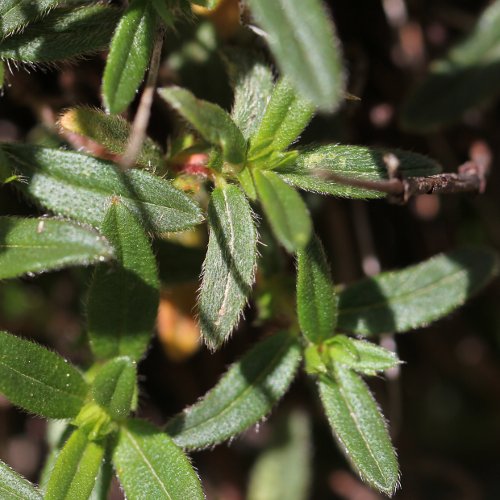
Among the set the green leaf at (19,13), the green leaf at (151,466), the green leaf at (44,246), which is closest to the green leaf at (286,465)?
the green leaf at (151,466)

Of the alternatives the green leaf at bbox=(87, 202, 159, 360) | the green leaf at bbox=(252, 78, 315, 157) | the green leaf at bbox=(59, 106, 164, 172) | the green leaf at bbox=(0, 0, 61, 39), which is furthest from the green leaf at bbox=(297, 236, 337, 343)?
the green leaf at bbox=(0, 0, 61, 39)

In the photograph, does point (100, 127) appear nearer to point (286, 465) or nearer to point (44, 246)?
point (44, 246)

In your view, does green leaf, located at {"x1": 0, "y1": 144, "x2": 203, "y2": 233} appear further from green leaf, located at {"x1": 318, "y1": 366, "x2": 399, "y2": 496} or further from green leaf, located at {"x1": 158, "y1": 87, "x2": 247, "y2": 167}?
green leaf, located at {"x1": 318, "y1": 366, "x2": 399, "y2": 496}

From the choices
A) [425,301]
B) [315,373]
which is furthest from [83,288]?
[425,301]

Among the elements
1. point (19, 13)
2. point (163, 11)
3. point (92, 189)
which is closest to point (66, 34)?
point (19, 13)

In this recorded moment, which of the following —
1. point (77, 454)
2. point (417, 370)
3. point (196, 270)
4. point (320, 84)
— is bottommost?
point (417, 370)

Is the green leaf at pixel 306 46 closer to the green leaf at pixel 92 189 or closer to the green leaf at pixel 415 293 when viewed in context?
→ the green leaf at pixel 92 189

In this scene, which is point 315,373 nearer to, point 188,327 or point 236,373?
point 236,373
